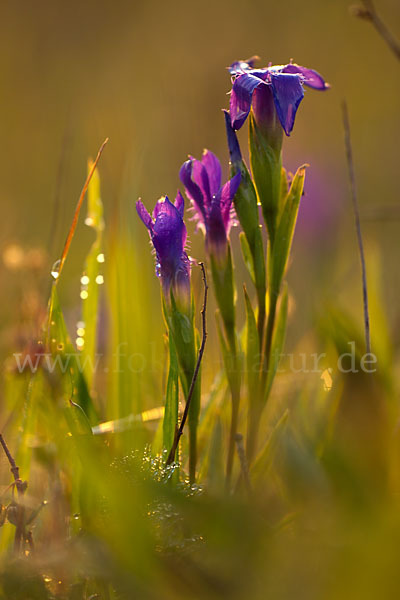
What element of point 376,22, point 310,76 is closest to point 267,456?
point 310,76

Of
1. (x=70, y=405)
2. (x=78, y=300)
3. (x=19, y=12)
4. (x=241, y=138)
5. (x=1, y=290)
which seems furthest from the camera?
(x=19, y=12)

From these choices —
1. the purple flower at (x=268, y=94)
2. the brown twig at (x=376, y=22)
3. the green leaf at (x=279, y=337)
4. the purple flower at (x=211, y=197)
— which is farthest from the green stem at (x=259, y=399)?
the brown twig at (x=376, y=22)

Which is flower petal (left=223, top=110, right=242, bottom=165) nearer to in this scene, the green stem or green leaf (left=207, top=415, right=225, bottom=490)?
the green stem

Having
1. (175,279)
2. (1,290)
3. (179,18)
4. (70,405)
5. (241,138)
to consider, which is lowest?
(70,405)

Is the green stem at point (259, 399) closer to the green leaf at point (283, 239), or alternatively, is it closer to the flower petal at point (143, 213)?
the green leaf at point (283, 239)

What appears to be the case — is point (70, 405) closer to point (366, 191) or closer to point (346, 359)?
point (346, 359)

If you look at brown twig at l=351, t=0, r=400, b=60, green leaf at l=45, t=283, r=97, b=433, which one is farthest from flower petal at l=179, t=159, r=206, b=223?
brown twig at l=351, t=0, r=400, b=60

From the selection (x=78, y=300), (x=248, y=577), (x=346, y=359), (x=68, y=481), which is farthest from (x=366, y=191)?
(x=248, y=577)

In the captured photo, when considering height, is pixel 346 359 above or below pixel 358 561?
above
